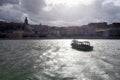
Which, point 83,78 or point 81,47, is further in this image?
point 81,47

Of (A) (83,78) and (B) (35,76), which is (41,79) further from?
(A) (83,78)

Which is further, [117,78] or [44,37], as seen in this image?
[44,37]

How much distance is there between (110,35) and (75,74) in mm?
192131

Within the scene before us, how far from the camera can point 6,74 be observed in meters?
17.5

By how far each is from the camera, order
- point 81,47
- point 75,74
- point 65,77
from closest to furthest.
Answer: point 65,77 < point 75,74 < point 81,47

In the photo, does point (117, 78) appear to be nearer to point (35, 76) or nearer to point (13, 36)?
point (35, 76)

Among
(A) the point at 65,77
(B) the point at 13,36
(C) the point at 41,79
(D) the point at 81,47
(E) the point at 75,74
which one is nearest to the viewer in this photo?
(C) the point at 41,79

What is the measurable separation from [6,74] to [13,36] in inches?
7021

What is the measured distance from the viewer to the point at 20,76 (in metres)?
16.7

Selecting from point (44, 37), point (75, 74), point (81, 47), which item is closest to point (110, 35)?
point (44, 37)

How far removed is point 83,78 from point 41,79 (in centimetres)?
444

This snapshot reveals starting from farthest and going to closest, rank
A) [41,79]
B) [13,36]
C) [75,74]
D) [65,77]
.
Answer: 1. [13,36]
2. [75,74]
3. [65,77]
4. [41,79]

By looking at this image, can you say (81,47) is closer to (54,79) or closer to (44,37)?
(54,79)

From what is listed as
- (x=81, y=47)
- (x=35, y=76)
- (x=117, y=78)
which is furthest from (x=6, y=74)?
(x=81, y=47)
